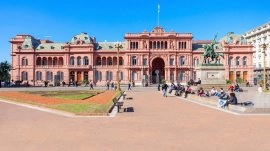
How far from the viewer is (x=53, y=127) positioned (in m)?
16.9

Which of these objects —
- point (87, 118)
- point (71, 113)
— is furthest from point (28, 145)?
point (71, 113)

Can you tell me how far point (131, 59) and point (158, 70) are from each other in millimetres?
10176

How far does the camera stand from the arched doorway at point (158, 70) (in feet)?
370

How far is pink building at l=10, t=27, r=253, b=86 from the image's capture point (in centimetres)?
11094

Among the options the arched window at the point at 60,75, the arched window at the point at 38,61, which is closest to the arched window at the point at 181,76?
the arched window at the point at 60,75

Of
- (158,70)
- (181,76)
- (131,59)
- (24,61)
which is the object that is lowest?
(181,76)

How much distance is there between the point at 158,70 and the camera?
11362 centimetres

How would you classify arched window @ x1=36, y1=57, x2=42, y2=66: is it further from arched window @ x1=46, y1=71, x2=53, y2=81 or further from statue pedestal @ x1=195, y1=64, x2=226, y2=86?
statue pedestal @ x1=195, y1=64, x2=226, y2=86

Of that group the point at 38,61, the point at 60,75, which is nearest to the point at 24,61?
the point at 38,61

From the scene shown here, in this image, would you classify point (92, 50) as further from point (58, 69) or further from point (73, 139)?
point (73, 139)

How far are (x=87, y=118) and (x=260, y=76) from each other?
107m

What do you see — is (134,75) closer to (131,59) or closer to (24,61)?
(131,59)

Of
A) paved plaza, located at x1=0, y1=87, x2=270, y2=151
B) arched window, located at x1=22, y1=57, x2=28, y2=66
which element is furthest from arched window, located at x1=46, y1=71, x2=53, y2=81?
paved plaza, located at x1=0, y1=87, x2=270, y2=151

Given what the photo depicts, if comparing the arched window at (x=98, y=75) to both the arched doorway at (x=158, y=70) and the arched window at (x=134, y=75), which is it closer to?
the arched window at (x=134, y=75)
